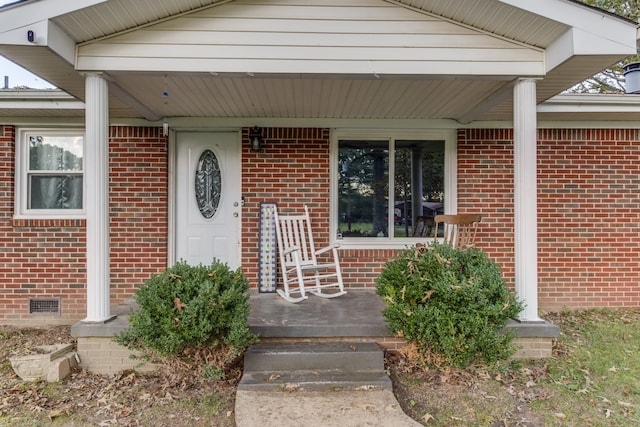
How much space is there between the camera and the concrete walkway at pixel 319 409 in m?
2.28

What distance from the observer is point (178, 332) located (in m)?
2.63

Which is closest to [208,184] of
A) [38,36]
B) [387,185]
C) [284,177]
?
[284,177]

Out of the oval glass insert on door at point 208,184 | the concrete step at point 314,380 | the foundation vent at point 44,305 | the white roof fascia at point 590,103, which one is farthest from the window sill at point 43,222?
the white roof fascia at point 590,103

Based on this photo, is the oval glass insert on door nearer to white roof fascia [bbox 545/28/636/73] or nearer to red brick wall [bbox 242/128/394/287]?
red brick wall [bbox 242/128/394/287]

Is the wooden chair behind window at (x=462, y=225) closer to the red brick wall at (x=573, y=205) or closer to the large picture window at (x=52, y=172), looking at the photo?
the red brick wall at (x=573, y=205)

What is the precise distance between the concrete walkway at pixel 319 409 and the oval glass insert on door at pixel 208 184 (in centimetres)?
270

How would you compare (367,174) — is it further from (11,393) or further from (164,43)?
(11,393)

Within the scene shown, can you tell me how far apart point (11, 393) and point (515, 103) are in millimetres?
4401

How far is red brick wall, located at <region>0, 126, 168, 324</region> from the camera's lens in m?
4.51

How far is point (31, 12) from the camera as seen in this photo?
2670 millimetres

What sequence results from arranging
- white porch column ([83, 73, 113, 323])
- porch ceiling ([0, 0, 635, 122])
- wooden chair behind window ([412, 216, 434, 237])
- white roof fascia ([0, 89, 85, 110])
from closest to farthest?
porch ceiling ([0, 0, 635, 122]), white porch column ([83, 73, 113, 323]), white roof fascia ([0, 89, 85, 110]), wooden chair behind window ([412, 216, 434, 237])

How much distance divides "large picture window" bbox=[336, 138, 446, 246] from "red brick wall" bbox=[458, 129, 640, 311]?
343mm

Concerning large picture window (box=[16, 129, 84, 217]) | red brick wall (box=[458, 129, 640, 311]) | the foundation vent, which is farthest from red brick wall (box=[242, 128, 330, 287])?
the foundation vent

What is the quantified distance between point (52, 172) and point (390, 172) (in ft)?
12.9
